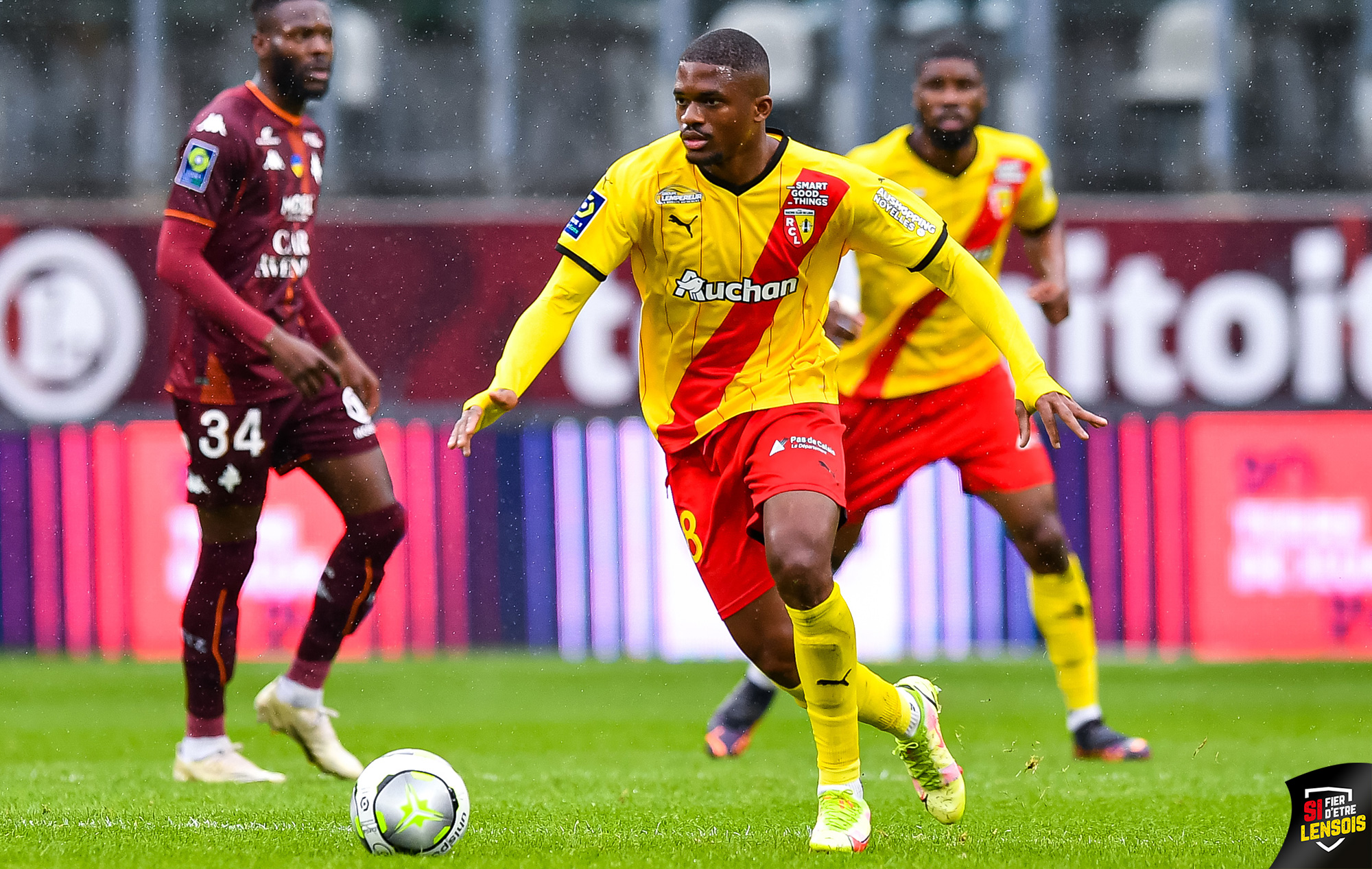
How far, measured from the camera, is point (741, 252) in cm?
508

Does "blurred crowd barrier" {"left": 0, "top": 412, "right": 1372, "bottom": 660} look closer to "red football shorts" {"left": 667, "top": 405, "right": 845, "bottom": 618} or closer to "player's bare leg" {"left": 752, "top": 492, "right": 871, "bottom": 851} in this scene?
"red football shorts" {"left": 667, "top": 405, "right": 845, "bottom": 618}

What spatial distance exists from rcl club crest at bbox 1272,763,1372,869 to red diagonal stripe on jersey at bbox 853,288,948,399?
9.54 feet

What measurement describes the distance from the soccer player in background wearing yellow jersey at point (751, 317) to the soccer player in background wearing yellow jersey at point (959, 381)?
51.7 inches

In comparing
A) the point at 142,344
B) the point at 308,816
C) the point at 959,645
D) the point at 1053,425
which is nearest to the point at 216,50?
the point at 142,344

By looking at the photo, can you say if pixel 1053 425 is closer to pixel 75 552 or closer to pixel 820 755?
pixel 820 755

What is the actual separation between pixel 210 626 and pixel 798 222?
94.5 inches

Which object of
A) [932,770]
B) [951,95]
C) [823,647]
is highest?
[951,95]

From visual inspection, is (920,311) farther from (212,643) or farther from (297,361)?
(212,643)

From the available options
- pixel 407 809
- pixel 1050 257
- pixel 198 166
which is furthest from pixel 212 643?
pixel 1050 257

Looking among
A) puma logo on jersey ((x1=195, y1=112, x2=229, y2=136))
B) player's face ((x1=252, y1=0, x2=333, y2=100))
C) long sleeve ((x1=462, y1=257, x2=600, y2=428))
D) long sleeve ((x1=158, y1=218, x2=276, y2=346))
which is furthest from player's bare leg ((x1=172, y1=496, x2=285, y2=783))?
long sleeve ((x1=462, y1=257, x2=600, y2=428))

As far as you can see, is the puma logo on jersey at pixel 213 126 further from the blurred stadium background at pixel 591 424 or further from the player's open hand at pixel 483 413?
the blurred stadium background at pixel 591 424

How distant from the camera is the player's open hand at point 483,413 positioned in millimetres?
4574

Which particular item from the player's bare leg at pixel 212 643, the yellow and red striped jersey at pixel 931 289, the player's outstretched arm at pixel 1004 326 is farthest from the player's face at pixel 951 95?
the player's bare leg at pixel 212 643

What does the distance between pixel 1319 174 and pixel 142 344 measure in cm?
740
